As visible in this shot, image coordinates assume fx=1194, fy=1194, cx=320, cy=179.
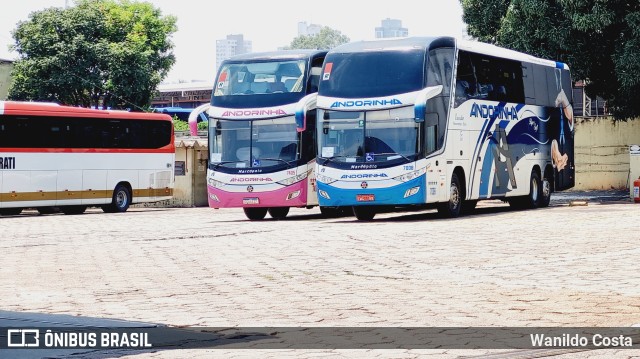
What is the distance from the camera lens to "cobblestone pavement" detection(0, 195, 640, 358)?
10.4m

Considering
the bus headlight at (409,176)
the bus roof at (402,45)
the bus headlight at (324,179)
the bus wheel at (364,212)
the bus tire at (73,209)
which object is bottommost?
the bus tire at (73,209)

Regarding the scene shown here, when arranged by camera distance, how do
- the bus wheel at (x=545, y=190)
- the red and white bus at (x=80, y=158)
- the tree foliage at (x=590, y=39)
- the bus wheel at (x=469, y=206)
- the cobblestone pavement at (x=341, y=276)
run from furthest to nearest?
the tree foliage at (x=590, y=39) < the red and white bus at (x=80, y=158) < the bus wheel at (x=545, y=190) < the bus wheel at (x=469, y=206) < the cobblestone pavement at (x=341, y=276)

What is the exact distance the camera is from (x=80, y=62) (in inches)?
2778

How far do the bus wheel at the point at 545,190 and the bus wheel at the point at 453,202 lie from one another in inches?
231

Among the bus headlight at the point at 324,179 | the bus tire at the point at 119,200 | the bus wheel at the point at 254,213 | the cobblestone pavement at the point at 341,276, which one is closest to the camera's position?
the cobblestone pavement at the point at 341,276

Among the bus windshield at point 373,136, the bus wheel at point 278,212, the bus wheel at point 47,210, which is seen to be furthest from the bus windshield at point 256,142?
the bus wheel at point 47,210

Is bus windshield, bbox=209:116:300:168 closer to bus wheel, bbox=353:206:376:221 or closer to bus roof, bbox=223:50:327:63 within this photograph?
bus roof, bbox=223:50:327:63

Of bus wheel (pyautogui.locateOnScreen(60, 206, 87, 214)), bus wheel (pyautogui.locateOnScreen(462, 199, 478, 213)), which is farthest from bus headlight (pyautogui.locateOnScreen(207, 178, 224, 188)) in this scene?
bus wheel (pyautogui.locateOnScreen(60, 206, 87, 214))

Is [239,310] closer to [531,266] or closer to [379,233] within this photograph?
[531,266]

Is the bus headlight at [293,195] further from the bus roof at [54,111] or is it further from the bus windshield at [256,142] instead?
the bus roof at [54,111]

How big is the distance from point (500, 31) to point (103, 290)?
94.9ft

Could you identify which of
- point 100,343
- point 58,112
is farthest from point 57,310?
point 58,112

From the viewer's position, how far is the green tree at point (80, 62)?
69188 mm

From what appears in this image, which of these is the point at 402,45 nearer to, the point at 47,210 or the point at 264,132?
the point at 264,132
